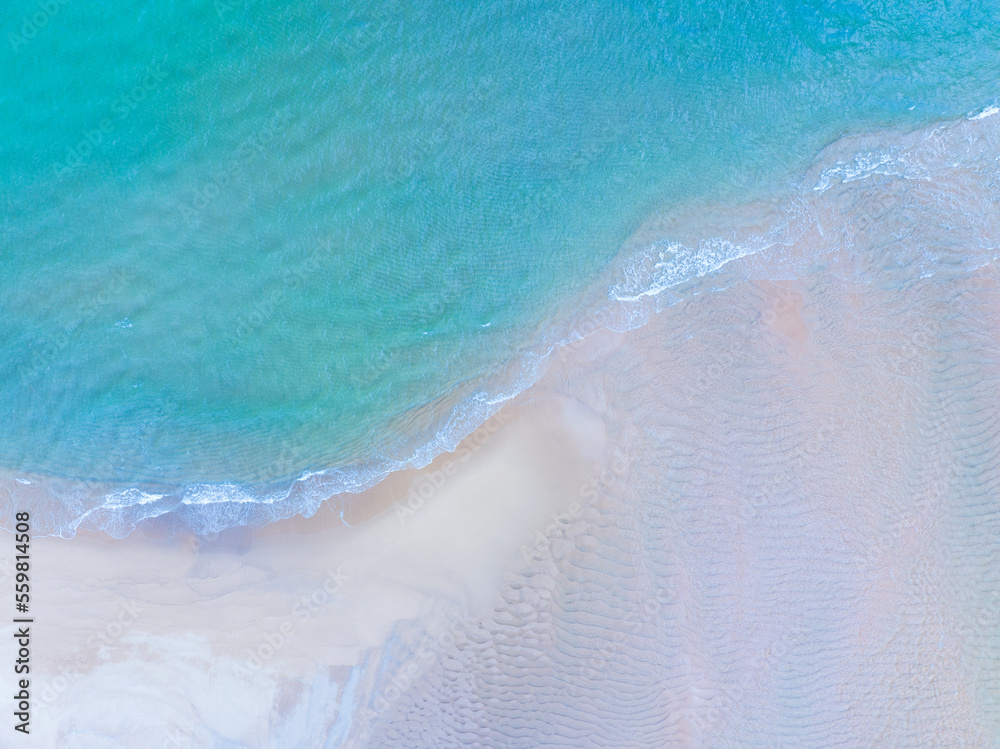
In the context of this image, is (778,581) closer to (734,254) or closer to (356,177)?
(734,254)

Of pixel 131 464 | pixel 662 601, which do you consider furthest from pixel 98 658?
pixel 662 601

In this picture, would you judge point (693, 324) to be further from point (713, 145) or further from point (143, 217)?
point (143, 217)

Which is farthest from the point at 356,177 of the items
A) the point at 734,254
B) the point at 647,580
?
the point at 647,580

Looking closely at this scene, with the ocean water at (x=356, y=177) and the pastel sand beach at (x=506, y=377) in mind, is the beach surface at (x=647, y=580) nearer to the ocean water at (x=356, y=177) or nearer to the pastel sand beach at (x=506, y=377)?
the pastel sand beach at (x=506, y=377)

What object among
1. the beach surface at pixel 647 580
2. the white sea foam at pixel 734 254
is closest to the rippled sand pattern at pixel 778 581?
the beach surface at pixel 647 580

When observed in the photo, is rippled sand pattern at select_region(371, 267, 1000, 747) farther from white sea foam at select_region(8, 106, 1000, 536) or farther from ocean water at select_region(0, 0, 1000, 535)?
ocean water at select_region(0, 0, 1000, 535)

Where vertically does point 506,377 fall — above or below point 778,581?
above
